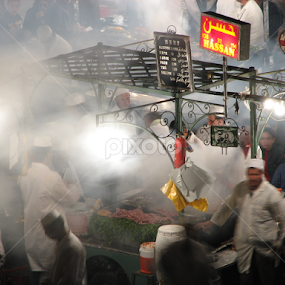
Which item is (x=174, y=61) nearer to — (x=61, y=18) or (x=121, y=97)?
(x=121, y=97)

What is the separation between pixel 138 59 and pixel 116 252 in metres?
3.02

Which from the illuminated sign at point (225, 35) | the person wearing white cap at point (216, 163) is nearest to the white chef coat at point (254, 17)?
the person wearing white cap at point (216, 163)

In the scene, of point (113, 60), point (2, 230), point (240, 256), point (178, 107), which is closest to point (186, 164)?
point (178, 107)

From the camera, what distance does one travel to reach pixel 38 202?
13.5 ft

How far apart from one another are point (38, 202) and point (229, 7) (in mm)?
8152

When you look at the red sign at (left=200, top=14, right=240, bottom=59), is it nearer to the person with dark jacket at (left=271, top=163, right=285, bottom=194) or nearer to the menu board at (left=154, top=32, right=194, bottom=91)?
the menu board at (left=154, top=32, right=194, bottom=91)

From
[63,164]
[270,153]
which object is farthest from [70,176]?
[270,153]

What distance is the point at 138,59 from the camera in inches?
176

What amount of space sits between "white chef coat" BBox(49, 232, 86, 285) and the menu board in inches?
106

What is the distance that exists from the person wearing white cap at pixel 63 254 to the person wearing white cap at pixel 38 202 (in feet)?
0.27

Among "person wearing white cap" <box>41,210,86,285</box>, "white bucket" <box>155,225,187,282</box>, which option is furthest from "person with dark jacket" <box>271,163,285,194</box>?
"person wearing white cap" <box>41,210,86,285</box>

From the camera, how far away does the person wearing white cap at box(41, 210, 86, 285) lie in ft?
13.5

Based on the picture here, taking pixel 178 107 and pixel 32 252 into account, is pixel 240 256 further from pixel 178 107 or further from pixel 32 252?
pixel 32 252

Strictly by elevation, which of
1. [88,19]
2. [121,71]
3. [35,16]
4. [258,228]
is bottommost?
[258,228]
